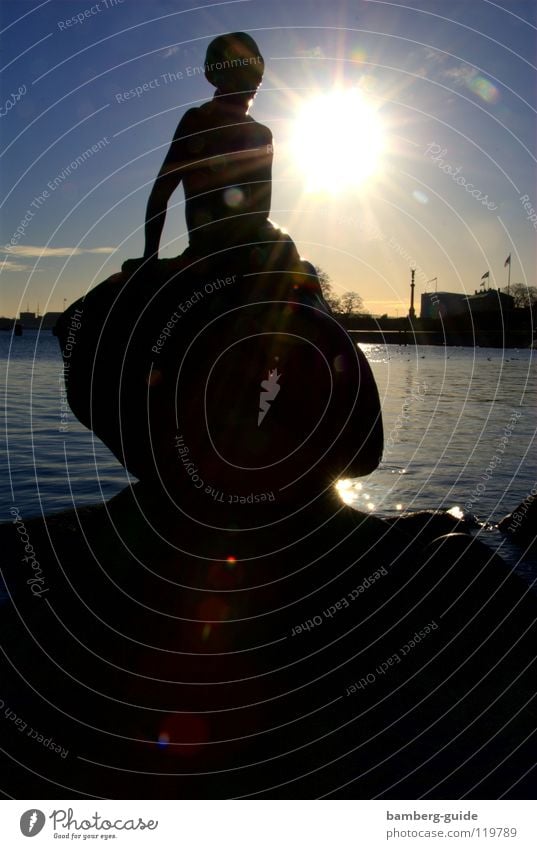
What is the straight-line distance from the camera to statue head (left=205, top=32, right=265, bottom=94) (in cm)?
561

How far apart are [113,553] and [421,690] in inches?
95.8

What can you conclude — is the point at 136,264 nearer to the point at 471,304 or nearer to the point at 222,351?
the point at 222,351

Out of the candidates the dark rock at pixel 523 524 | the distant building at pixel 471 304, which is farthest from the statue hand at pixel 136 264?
the distant building at pixel 471 304

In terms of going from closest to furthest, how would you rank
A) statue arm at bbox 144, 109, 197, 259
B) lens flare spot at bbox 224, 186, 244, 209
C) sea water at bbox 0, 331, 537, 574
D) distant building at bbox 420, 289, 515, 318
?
statue arm at bbox 144, 109, 197, 259
lens flare spot at bbox 224, 186, 244, 209
sea water at bbox 0, 331, 537, 574
distant building at bbox 420, 289, 515, 318

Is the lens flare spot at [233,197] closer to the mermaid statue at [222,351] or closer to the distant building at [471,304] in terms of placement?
the mermaid statue at [222,351]

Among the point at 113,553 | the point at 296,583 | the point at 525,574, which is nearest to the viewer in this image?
the point at 296,583

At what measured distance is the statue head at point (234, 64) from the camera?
5609mm

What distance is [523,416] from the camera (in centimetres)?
2742

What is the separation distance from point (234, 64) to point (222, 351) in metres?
2.21

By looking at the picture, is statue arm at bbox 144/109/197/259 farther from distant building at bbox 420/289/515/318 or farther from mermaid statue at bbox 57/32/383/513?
distant building at bbox 420/289/515/318

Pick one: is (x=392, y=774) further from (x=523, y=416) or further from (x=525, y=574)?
(x=523, y=416)

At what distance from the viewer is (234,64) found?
5.66 meters

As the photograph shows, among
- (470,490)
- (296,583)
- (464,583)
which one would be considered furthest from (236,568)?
(470,490)

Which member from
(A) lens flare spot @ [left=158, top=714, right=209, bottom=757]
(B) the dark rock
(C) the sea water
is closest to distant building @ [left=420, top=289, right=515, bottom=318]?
(C) the sea water
